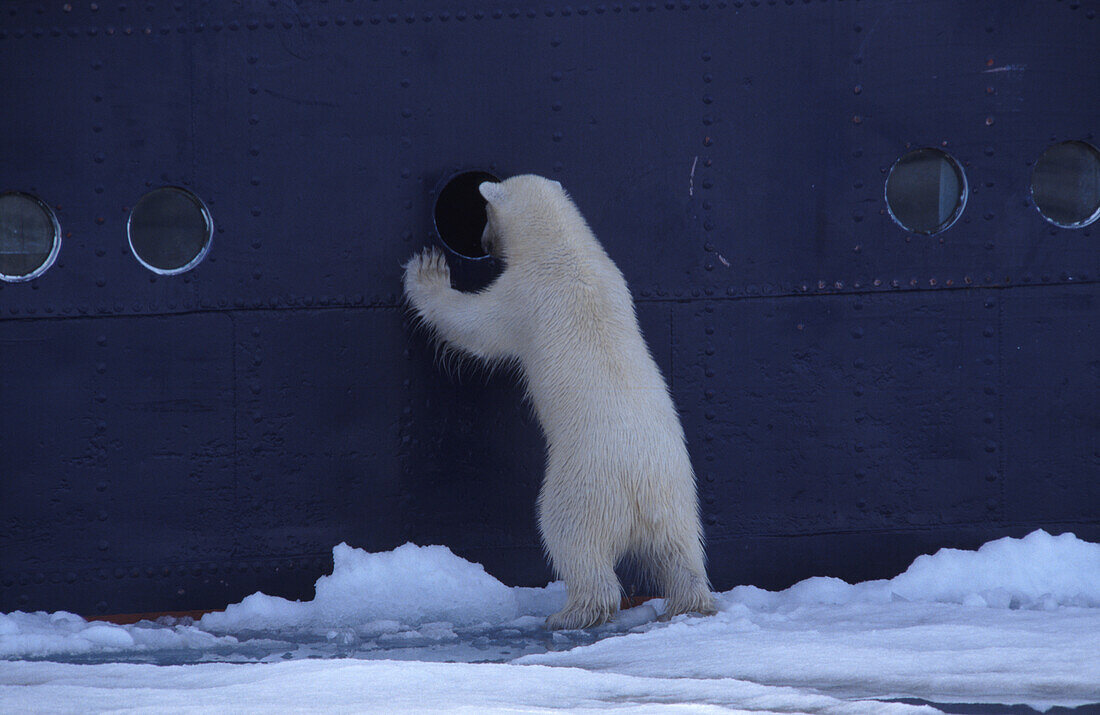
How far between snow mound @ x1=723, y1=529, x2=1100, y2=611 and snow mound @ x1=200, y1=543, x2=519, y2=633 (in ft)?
3.38

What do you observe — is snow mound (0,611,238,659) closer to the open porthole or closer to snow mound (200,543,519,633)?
snow mound (200,543,519,633)

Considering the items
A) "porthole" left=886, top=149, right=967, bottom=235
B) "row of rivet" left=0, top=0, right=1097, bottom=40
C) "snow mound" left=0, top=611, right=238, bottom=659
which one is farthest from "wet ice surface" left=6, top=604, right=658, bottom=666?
"row of rivet" left=0, top=0, right=1097, bottom=40

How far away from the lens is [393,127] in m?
4.46

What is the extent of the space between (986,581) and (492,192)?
258cm

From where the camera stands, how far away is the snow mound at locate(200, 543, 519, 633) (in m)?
4.23

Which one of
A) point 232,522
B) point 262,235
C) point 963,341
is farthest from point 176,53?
point 963,341

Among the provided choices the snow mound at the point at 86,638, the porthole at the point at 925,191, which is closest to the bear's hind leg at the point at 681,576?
the snow mound at the point at 86,638

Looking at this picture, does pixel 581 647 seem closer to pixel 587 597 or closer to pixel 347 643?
pixel 587 597

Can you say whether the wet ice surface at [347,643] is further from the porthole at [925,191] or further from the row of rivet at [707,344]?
the porthole at [925,191]

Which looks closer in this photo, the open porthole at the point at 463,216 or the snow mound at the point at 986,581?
the snow mound at the point at 986,581

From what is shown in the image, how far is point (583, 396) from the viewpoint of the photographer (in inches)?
156

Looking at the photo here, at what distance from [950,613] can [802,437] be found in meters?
0.99

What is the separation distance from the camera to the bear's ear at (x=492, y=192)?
13.8 feet

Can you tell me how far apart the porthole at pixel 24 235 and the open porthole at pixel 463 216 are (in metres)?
1.65
